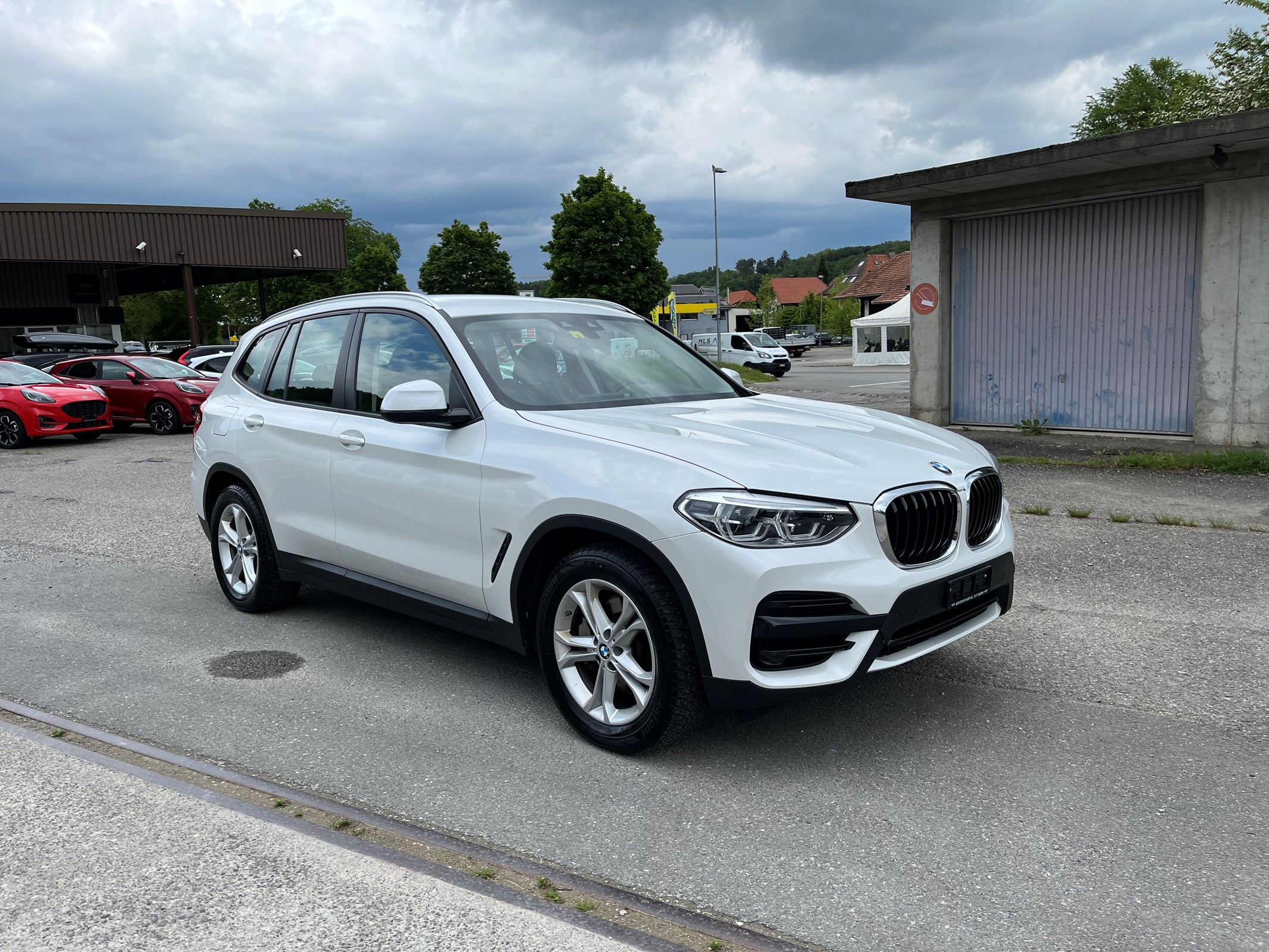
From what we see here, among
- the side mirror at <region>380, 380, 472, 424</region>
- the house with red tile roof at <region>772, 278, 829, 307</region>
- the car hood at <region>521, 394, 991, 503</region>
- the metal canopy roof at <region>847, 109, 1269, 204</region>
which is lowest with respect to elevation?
the car hood at <region>521, 394, 991, 503</region>

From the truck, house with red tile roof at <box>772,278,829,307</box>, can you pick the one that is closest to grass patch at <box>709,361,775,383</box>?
the truck

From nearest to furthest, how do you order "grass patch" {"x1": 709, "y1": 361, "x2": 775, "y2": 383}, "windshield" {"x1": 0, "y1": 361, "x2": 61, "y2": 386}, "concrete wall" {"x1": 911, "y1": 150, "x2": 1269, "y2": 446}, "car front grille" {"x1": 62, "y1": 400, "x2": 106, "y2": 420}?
1. "concrete wall" {"x1": 911, "y1": 150, "x2": 1269, "y2": 446}
2. "car front grille" {"x1": 62, "y1": 400, "x2": 106, "y2": 420}
3. "windshield" {"x1": 0, "y1": 361, "x2": 61, "y2": 386}
4. "grass patch" {"x1": 709, "y1": 361, "x2": 775, "y2": 383}

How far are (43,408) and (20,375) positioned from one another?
1.35 m

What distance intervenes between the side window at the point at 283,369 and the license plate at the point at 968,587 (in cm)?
366

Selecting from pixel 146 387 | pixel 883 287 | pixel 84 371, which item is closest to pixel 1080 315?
pixel 146 387

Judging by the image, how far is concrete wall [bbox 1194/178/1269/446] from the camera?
10555 mm

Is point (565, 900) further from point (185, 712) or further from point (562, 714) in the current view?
point (185, 712)

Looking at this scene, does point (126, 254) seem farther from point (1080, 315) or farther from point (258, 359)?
point (258, 359)

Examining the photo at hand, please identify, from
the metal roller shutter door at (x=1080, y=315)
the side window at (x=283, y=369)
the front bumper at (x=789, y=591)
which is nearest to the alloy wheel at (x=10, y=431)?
the side window at (x=283, y=369)

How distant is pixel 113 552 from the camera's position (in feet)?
26.1

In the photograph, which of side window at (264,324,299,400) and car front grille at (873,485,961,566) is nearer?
car front grille at (873,485,961,566)

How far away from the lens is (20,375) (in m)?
17.8

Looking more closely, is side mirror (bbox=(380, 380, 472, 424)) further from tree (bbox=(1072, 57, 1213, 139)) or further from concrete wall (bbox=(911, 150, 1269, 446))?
tree (bbox=(1072, 57, 1213, 139))

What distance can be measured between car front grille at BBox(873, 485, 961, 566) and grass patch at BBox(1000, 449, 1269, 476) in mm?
7621
